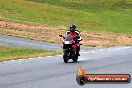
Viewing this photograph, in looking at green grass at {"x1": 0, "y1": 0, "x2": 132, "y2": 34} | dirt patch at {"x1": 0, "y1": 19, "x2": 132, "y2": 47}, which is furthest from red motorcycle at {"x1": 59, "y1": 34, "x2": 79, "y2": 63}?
green grass at {"x1": 0, "y1": 0, "x2": 132, "y2": 34}

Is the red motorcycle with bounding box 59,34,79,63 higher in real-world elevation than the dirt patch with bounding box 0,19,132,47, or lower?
higher

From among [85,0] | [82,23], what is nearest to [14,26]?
[82,23]

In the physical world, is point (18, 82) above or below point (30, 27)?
above

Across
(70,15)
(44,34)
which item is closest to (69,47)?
(44,34)

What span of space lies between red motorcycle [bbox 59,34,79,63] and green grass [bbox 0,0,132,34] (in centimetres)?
3278

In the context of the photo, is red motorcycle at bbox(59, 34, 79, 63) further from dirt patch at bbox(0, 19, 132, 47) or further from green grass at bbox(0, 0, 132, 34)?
green grass at bbox(0, 0, 132, 34)

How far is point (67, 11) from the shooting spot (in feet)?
213

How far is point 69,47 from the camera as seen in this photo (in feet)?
61.0

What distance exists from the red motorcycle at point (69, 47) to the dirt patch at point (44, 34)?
16.3 metres

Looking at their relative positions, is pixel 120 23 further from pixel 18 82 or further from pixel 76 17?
pixel 18 82

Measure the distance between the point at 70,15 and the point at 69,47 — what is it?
146ft

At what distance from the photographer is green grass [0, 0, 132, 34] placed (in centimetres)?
5509

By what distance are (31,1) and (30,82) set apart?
59.5 metres

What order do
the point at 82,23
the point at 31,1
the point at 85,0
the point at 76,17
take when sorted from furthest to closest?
the point at 85,0, the point at 31,1, the point at 76,17, the point at 82,23
